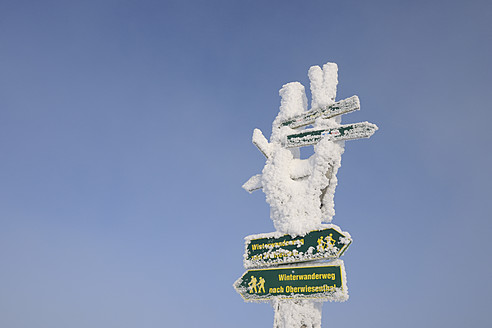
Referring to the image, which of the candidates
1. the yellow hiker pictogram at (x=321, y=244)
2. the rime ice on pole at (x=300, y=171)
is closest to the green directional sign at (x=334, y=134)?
the rime ice on pole at (x=300, y=171)

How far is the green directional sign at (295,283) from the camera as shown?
9336 mm

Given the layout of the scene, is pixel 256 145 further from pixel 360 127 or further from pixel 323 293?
pixel 323 293

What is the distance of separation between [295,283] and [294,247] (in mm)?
925

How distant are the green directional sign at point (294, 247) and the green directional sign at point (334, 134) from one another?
259 centimetres

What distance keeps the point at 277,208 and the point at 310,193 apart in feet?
3.48

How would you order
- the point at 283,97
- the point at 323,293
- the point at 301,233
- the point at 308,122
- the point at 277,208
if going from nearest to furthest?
the point at 323,293 → the point at 301,233 → the point at 277,208 → the point at 308,122 → the point at 283,97

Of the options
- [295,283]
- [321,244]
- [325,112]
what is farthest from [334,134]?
[295,283]

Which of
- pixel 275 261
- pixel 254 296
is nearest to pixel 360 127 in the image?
pixel 275 261

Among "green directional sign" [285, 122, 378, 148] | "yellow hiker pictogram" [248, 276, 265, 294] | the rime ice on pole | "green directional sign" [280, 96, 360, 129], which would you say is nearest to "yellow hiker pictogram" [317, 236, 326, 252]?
the rime ice on pole

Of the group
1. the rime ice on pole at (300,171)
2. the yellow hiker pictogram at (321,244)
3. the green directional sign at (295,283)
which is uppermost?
the rime ice on pole at (300,171)

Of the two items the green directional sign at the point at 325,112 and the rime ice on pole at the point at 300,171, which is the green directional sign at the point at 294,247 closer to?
the rime ice on pole at the point at 300,171

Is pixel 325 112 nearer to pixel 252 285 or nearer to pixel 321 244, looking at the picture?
pixel 321 244

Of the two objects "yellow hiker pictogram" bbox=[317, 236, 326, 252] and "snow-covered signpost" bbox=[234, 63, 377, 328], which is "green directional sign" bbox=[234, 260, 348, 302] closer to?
"snow-covered signpost" bbox=[234, 63, 377, 328]

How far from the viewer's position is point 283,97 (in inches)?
498
